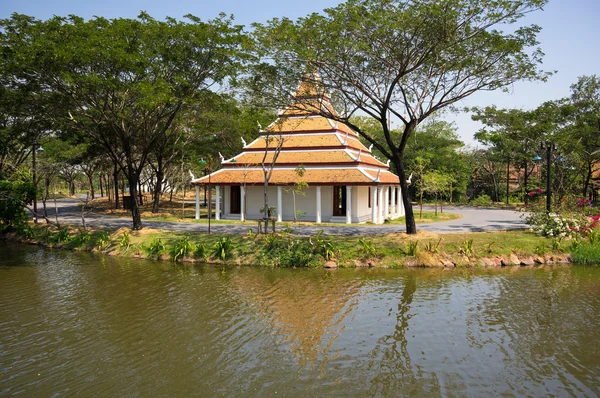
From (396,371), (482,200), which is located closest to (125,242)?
(396,371)

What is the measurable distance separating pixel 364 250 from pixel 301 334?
27.4 feet

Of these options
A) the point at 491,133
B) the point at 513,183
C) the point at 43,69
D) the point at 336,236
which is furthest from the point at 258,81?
the point at 513,183

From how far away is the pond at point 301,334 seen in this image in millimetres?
7254

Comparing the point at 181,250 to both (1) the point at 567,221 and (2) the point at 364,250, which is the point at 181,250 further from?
(1) the point at 567,221

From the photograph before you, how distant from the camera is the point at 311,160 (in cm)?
2875

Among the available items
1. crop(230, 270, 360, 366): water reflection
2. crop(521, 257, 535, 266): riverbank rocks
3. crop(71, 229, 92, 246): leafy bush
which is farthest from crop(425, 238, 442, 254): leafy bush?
crop(71, 229, 92, 246): leafy bush

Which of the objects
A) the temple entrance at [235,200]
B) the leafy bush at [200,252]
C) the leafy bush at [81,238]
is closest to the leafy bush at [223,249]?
the leafy bush at [200,252]

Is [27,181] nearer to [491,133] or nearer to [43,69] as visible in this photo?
[43,69]

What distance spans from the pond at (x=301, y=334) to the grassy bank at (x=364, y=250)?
1.34m

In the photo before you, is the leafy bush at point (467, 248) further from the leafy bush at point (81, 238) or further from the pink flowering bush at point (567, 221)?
the leafy bush at point (81, 238)

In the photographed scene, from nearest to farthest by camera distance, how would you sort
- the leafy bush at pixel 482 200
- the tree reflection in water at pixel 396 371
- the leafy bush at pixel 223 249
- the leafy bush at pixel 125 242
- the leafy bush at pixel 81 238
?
1. the tree reflection in water at pixel 396 371
2. the leafy bush at pixel 223 249
3. the leafy bush at pixel 125 242
4. the leafy bush at pixel 81 238
5. the leafy bush at pixel 482 200

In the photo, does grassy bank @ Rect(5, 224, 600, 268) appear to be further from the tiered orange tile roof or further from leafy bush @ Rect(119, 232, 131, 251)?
the tiered orange tile roof

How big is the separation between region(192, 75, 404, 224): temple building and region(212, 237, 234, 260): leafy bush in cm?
846

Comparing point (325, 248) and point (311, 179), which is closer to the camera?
point (325, 248)
